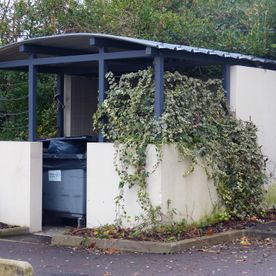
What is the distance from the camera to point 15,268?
657 cm

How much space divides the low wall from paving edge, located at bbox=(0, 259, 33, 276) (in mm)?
4256

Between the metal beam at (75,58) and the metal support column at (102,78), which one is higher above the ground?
the metal beam at (75,58)

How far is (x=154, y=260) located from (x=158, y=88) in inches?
107

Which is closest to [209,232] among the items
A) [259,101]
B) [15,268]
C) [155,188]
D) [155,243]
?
[155,188]

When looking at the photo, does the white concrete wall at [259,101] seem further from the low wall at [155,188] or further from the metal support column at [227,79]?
the low wall at [155,188]

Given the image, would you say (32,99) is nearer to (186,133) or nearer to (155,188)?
(186,133)

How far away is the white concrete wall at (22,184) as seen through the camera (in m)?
12.2

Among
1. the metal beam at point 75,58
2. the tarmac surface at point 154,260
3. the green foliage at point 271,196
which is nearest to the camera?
the tarmac surface at point 154,260

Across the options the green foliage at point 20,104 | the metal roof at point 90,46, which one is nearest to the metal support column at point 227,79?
the metal roof at point 90,46

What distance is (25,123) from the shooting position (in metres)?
16.7

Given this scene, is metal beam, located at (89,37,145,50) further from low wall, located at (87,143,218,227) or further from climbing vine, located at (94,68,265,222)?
low wall, located at (87,143,218,227)

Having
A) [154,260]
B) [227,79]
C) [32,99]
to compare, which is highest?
[227,79]

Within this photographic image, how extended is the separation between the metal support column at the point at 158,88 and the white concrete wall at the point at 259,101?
6.50 ft

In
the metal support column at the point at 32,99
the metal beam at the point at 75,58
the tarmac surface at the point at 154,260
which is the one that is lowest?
the tarmac surface at the point at 154,260
